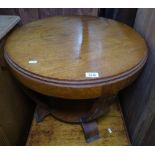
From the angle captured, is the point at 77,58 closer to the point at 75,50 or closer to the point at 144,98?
the point at 75,50

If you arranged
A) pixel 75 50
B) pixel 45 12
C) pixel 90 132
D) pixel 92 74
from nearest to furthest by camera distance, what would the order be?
pixel 92 74 < pixel 75 50 < pixel 90 132 < pixel 45 12

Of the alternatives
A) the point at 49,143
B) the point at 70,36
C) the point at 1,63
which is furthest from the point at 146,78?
the point at 1,63

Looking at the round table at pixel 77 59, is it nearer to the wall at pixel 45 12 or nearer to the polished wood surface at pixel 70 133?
the polished wood surface at pixel 70 133

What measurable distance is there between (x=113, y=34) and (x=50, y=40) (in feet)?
0.99

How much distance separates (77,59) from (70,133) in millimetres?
459

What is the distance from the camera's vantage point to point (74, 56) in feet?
2.00

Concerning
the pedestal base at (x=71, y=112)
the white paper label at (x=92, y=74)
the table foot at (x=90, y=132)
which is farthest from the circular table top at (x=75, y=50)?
the table foot at (x=90, y=132)

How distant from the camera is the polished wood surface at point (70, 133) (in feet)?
2.69

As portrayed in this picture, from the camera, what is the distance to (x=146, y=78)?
715mm

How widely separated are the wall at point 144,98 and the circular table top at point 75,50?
67 millimetres

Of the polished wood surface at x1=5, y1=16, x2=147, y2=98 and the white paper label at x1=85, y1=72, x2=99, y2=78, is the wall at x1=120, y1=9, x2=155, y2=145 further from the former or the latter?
the white paper label at x1=85, y1=72, x2=99, y2=78

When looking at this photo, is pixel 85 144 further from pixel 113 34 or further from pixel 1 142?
pixel 113 34

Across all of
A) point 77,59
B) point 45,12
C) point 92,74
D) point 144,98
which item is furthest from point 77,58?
point 45,12

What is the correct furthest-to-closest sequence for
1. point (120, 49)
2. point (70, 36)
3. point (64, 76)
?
point (70, 36)
point (120, 49)
point (64, 76)
